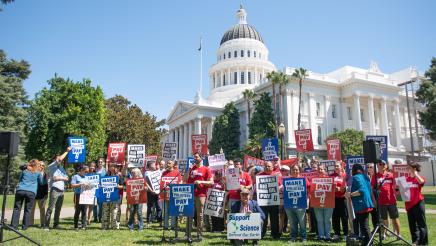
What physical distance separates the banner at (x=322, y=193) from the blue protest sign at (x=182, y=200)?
340 centimetres

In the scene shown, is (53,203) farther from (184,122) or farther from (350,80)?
(184,122)

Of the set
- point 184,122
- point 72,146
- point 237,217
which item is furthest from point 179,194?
point 184,122

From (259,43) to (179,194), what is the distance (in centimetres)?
8985

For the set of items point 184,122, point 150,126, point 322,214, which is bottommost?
point 322,214

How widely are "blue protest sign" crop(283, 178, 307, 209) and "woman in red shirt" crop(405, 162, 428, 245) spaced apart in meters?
2.57

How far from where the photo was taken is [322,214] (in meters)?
10.2

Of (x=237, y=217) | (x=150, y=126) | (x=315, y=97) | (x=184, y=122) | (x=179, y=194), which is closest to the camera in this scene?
(x=237, y=217)

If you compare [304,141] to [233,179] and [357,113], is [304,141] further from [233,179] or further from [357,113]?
[357,113]

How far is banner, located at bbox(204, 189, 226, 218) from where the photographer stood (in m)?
10.2

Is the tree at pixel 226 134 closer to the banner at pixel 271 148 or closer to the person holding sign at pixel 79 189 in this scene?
the banner at pixel 271 148

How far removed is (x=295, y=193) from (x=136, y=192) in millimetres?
5154

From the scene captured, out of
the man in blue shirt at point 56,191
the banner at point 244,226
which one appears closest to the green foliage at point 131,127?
the man in blue shirt at point 56,191

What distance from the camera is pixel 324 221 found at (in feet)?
33.3

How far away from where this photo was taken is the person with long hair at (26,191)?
36.7 ft
